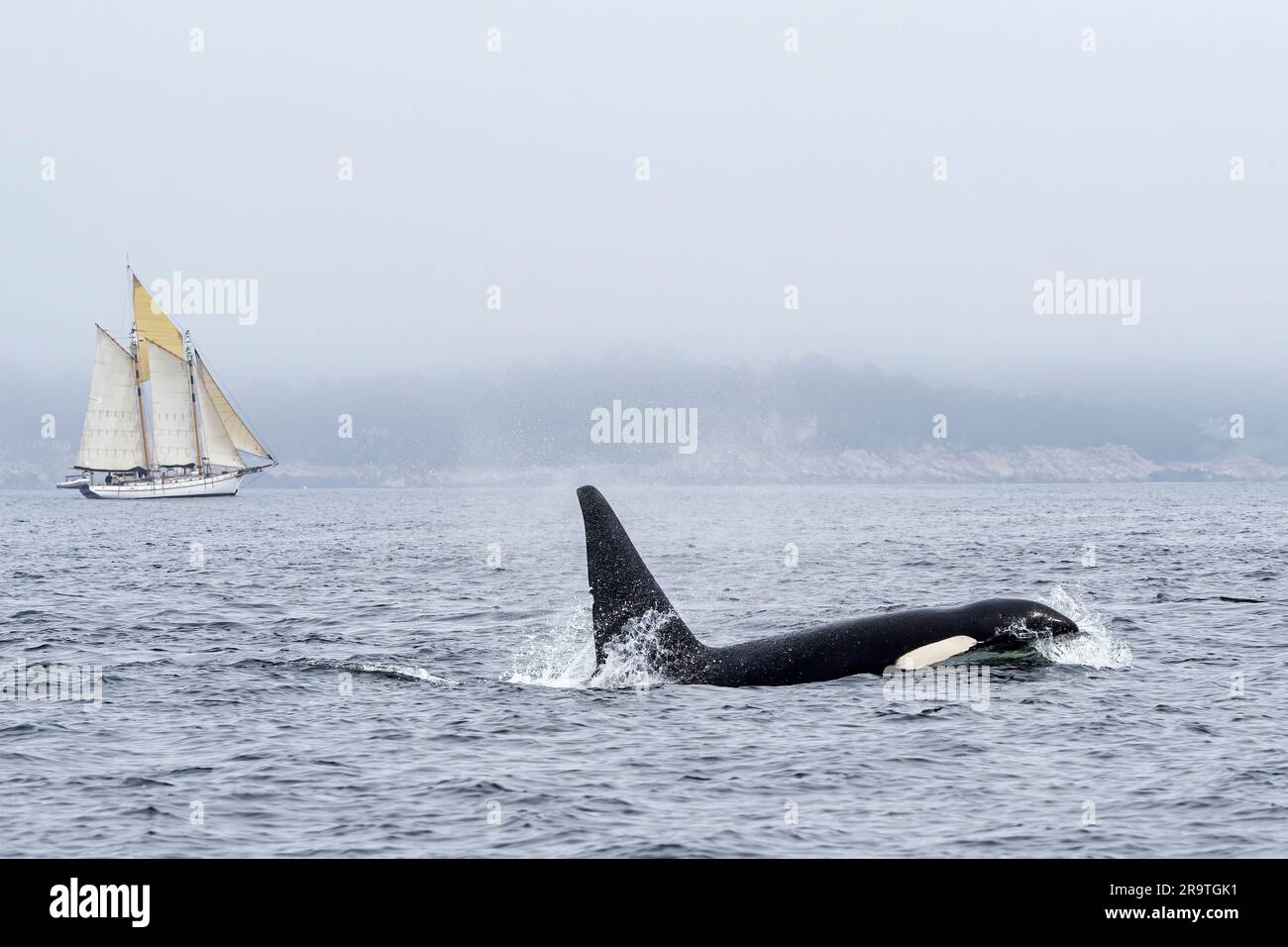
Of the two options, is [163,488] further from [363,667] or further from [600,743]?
[600,743]

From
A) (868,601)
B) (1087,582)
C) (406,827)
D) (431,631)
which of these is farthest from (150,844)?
(1087,582)

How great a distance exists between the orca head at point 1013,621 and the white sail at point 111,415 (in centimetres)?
15645

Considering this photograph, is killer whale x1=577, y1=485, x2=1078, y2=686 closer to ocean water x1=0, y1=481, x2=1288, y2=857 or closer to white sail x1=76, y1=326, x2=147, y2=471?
ocean water x1=0, y1=481, x2=1288, y2=857

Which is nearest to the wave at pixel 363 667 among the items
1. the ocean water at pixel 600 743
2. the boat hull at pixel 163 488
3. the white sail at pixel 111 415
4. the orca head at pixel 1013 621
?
the ocean water at pixel 600 743

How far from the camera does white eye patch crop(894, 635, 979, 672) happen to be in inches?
706

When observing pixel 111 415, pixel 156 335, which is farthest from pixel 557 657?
pixel 156 335

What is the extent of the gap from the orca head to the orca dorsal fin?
398 cm

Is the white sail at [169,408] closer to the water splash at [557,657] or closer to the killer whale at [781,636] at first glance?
the water splash at [557,657]

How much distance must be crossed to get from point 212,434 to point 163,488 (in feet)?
33.6

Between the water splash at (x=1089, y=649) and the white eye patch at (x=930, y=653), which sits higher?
the white eye patch at (x=930, y=653)

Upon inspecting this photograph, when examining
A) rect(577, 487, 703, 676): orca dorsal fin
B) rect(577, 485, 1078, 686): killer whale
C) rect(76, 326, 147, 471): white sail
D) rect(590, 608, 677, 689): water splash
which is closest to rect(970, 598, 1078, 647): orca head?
rect(577, 485, 1078, 686): killer whale

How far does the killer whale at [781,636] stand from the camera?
59.2 feet
